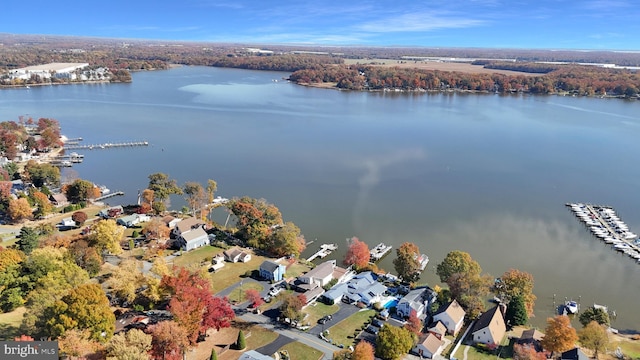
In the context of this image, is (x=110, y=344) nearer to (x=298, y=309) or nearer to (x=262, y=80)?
(x=298, y=309)

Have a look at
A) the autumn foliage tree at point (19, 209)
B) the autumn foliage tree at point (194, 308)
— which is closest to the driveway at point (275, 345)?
the autumn foliage tree at point (194, 308)

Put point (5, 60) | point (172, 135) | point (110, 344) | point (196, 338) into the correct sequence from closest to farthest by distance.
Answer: point (110, 344)
point (196, 338)
point (172, 135)
point (5, 60)

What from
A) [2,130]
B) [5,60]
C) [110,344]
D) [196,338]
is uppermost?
[5,60]

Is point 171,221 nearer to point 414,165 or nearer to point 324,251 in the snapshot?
point 324,251

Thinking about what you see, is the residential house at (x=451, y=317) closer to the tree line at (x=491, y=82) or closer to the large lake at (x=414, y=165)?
the large lake at (x=414, y=165)

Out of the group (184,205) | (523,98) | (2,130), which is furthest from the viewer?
(523,98)

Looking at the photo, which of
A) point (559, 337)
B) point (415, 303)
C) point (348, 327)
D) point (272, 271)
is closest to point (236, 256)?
point (272, 271)

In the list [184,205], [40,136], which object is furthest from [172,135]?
[184,205]
